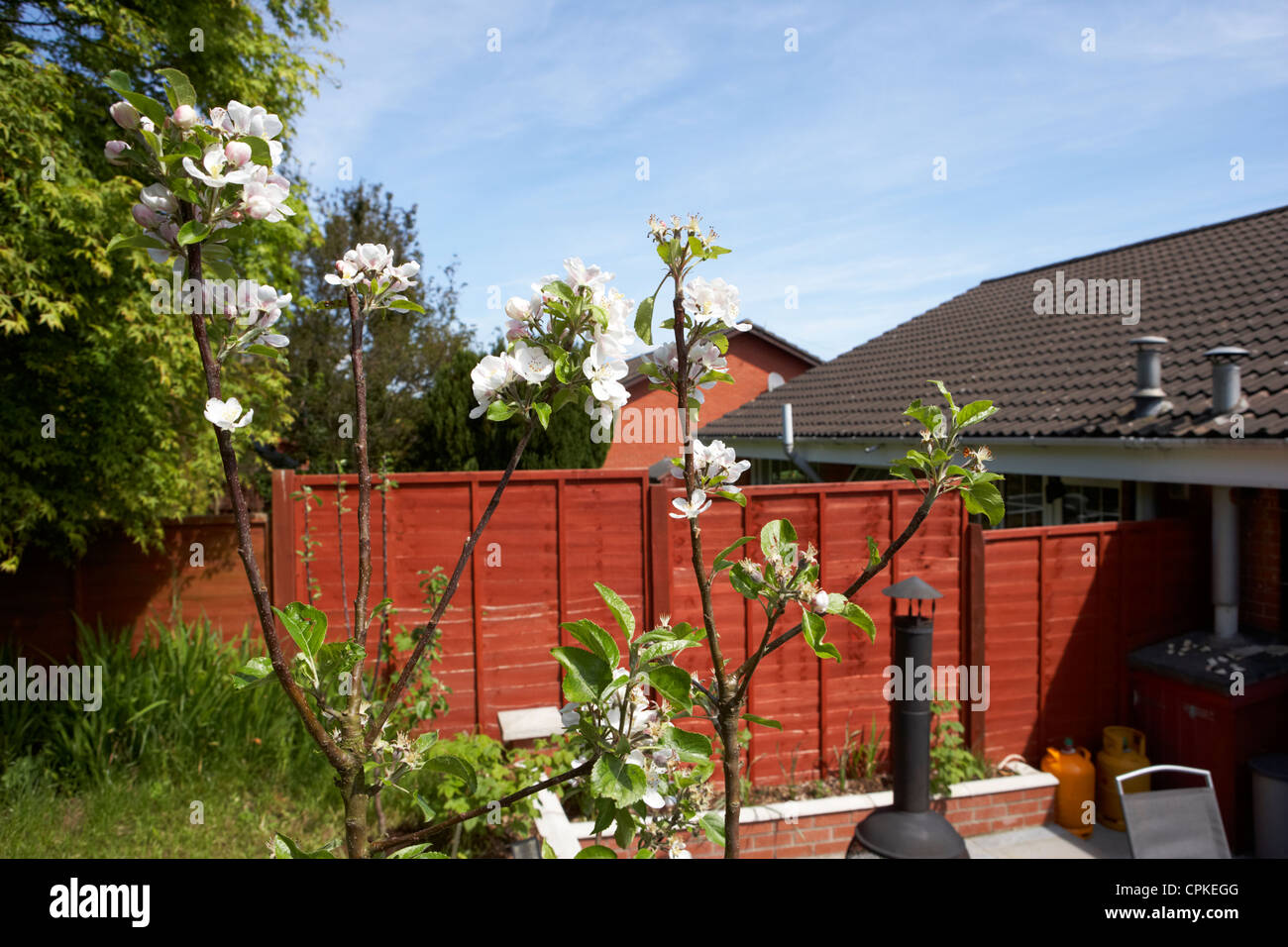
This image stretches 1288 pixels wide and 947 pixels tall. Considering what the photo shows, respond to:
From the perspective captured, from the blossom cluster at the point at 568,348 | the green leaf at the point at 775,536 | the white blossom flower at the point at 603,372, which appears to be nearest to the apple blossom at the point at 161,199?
the blossom cluster at the point at 568,348

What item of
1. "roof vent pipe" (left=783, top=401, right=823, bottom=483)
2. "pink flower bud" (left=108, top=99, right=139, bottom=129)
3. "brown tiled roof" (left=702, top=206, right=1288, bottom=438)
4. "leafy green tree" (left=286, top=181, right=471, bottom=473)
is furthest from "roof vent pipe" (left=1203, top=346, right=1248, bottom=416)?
"leafy green tree" (left=286, top=181, right=471, bottom=473)

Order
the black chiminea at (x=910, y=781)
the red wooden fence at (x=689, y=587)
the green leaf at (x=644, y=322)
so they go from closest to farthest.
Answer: the green leaf at (x=644, y=322)
the black chiminea at (x=910, y=781)
the red wooden fence at (x=689, y=587)

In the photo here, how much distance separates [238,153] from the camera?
0.82m

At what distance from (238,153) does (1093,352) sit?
27.5 ft

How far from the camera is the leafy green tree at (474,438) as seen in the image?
1048 centimetres

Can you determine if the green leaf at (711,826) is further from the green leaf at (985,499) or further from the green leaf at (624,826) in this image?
the green leaf at (985,499)

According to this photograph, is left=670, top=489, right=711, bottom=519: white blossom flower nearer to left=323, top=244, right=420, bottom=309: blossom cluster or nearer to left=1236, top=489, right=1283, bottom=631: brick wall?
left=323, top=244, right=420, bottom=309: blossom cluster

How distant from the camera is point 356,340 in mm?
1029

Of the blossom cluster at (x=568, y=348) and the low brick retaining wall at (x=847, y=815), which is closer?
the blossom cluster at (x=568, y=348)

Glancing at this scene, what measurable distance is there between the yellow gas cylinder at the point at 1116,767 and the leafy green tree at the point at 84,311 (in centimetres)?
647

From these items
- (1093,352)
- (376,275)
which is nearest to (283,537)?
(376,275)

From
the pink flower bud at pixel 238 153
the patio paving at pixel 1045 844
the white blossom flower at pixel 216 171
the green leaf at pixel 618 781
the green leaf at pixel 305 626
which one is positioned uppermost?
the pink flower bud at pixel 238 153
